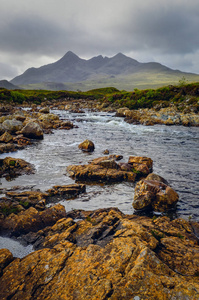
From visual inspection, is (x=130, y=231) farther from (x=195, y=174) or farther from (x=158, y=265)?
(x=195, y=174)

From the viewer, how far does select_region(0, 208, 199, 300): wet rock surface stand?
4.12 meters

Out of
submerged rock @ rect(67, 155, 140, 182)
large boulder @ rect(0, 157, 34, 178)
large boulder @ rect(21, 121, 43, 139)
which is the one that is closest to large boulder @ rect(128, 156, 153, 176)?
submerged rock @ rect(67, 155, 140, 182)

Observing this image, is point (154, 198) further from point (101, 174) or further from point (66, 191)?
point (66, 191)

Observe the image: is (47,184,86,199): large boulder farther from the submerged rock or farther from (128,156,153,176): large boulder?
(128,156,153,176): large boulder

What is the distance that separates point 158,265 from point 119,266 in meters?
0.96

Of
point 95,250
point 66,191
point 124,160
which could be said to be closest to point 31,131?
point 124,160

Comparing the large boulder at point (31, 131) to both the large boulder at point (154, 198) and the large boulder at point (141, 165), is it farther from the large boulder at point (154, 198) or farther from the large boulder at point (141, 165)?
the large boulder at point (154, 198)

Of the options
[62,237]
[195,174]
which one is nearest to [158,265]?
[62,237]

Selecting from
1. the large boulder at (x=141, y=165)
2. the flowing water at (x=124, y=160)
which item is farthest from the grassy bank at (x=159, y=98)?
the large boulder at (x=141, y=165)

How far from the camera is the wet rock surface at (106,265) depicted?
162 inches

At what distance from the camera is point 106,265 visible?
4.80 m


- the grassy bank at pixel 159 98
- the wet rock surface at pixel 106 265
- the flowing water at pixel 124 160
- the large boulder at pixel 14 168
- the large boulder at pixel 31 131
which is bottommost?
the flowing water at pixel 124 160

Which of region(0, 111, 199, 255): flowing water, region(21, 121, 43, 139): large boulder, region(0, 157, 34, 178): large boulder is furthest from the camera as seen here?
region(21, 121, 43, 139): large boulder

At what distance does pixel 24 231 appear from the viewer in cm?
745
